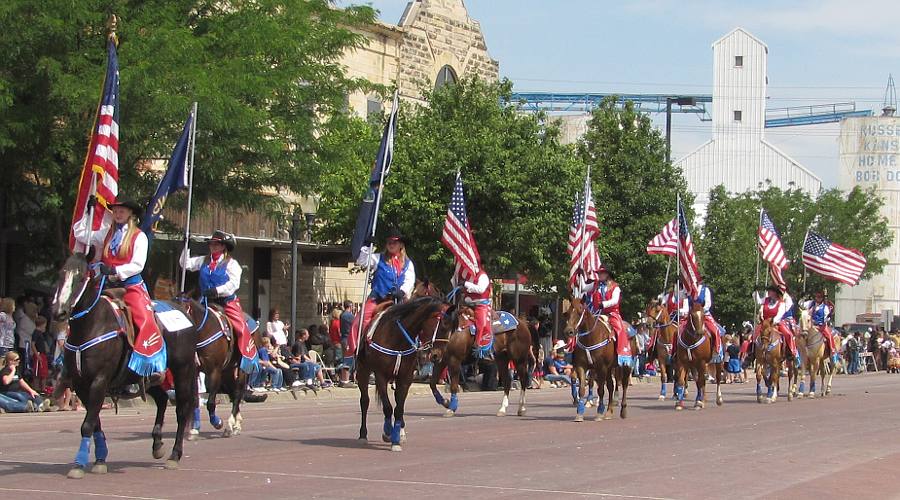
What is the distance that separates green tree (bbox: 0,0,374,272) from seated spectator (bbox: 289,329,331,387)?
3.09m

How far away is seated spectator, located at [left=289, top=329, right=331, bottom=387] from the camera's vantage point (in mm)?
28750

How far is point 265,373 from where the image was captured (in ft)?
90.6

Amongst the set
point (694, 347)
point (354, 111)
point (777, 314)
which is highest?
point (354, 111)

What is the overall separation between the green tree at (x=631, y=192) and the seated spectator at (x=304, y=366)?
18.0m

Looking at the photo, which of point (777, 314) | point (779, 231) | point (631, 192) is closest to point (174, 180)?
point (777, 314)

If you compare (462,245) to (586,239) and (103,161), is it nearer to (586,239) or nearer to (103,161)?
(586,239)

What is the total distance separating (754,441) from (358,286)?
28.9m

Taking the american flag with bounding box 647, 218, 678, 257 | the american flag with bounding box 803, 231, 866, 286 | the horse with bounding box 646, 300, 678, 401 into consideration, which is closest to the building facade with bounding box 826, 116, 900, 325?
the american flag with bounding box 803, 231, 866, 286

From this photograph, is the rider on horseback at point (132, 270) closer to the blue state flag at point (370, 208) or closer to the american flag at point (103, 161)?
the american flag at point (103, 161)

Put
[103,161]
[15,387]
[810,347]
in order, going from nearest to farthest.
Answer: [103,161]
[15,387]
[810,347]

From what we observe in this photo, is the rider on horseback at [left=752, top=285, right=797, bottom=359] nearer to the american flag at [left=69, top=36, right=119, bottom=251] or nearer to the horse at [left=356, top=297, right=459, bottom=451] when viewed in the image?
the horse at [left=356, top=297, right=459, bottom=451]

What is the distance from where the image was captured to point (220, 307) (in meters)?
16.6

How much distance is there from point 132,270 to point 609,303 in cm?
1064

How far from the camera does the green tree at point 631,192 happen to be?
46844 millimetres
